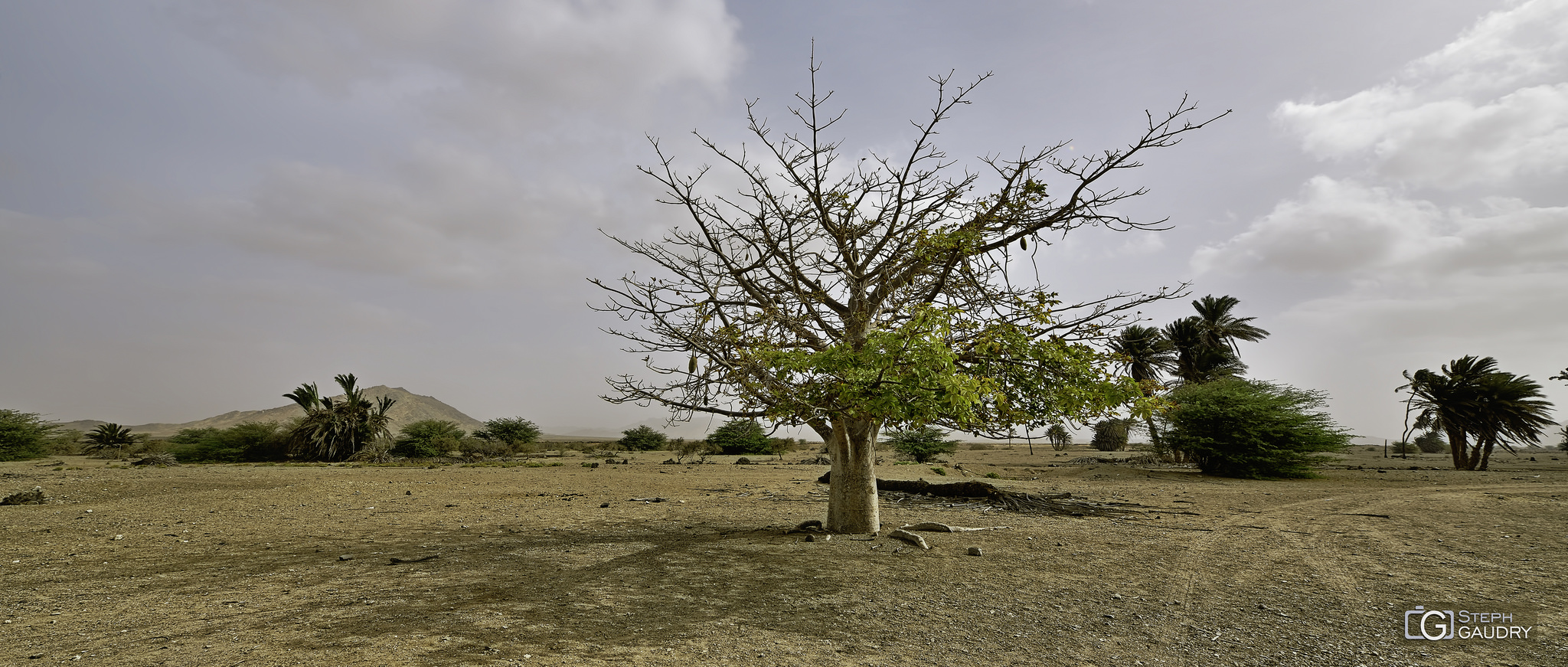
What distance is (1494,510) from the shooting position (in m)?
12.4

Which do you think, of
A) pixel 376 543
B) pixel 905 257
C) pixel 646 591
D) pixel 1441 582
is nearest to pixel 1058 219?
pixel 905 257

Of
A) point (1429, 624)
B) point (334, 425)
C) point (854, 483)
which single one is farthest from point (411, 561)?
point (334, 425)

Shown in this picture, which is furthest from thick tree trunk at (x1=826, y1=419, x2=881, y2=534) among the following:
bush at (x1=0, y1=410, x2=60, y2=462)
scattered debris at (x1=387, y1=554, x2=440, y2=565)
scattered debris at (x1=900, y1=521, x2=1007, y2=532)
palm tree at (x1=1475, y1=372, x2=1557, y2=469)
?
bush at (x1=0, y1=410, x2=60, y2=462)

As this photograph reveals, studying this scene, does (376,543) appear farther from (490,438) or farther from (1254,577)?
(490,438)

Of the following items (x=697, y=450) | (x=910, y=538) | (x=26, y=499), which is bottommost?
(x=697, y=450)

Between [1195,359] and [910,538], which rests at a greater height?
[1195,359]

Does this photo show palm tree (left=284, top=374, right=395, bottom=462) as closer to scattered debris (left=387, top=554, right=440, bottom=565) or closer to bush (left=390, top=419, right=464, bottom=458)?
bush (left=390, top=419, right=464, bottom=458)

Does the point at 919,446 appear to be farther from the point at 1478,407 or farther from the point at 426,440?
the point at 426,440

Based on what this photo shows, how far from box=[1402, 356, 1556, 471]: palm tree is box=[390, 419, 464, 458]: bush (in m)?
51.7

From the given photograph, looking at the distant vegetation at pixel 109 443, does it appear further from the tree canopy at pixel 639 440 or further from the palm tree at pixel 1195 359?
the palm tree at pixel 1195 359

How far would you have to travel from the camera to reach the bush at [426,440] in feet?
128

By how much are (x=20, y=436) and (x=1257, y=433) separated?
53282 mm

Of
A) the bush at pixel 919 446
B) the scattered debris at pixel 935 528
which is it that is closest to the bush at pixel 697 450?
the bush at pixel 919 446

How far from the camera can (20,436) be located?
28391 mm
